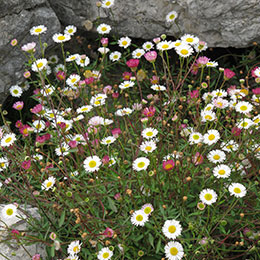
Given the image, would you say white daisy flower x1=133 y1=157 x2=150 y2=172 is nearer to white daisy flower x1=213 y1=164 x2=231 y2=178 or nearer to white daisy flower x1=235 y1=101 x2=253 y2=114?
white daisy flower x1=213 y1=164 x2=231 y2=178

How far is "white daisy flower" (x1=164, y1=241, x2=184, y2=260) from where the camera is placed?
5.26 ft

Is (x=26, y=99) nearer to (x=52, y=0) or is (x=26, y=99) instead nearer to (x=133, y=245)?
(x=52, y=0)

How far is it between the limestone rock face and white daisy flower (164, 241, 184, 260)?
73.4 inches

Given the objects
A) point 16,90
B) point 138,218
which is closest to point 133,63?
point 138,218

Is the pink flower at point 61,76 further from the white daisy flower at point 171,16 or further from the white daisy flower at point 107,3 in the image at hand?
the white daisy flower at point 171,16

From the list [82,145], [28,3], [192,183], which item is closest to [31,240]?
[82,145]

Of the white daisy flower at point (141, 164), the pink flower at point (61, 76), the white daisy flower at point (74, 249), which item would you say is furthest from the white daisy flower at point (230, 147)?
the pink flower at point (61, 76)

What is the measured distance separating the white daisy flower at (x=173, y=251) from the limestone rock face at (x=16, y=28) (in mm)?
1864

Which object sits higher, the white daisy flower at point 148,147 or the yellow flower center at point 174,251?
the white daisy flower at point 148,147

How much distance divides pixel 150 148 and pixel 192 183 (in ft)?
1.09

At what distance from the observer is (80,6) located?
3.16 m

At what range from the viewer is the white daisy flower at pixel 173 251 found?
160 cm

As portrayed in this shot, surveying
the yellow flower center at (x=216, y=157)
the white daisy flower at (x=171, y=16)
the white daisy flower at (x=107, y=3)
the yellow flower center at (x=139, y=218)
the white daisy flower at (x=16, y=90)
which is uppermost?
the white daisy flower at (x=107, y=3)

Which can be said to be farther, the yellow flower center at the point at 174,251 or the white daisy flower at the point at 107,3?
the white daisy flower at the point at 107,3
